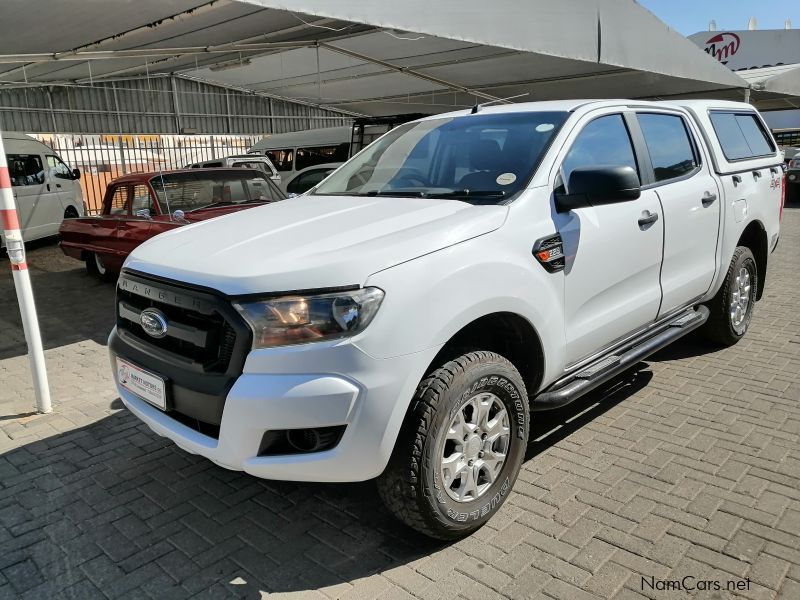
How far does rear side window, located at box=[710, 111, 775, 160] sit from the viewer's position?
4.58 metres

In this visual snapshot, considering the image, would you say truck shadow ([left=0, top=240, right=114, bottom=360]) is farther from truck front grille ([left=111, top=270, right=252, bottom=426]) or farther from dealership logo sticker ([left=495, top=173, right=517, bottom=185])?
dealership logo sticker ([left=495, top=173, right=517, bottom=185])

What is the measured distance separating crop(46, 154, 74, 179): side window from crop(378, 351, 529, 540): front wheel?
1213 centimetres

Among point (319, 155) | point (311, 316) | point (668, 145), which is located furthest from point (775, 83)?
point (311, 316)

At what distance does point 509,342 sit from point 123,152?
66.4 feet

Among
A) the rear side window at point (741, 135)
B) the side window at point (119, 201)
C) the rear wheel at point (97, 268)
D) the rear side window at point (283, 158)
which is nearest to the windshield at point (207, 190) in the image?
the side window at point (119, 201)

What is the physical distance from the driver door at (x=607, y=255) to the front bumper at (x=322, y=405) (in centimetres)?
108

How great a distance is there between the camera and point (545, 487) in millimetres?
3041

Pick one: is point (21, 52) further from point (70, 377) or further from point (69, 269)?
point (70, 377)

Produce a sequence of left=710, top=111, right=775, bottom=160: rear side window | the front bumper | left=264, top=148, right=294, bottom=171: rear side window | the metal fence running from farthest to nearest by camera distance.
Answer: the metal fence → left=264, top=148, right=294, bottom=171: rear side window → left=710, top=111, right=775, bottom=160: rear side window → the front bumper

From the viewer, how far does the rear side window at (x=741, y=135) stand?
4582 mm

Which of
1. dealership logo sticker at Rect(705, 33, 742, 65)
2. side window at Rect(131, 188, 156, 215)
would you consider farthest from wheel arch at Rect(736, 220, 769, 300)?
dealership logo sticker at Rect(705, 33, 742, 65)

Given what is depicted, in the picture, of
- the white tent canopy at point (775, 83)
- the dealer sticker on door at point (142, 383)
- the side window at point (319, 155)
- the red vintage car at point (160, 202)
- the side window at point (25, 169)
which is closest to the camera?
the dealer sticker on door at point (142, 383)

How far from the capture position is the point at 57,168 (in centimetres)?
1221

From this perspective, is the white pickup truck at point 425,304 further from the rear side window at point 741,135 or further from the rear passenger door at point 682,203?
the rear side window at point 741,135
